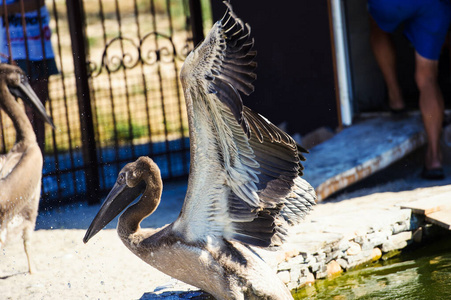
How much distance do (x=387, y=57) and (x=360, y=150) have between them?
42.5 inches

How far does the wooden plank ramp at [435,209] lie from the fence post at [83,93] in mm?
3175

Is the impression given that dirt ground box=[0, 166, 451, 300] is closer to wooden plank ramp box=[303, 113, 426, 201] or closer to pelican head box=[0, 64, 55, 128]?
wooden plank ramp box=[303, 113, 426, 201]

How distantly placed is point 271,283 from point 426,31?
378 centimetres

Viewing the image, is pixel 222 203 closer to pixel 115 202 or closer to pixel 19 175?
pixel 115 202

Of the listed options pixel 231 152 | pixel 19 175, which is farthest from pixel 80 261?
pixel 231 152

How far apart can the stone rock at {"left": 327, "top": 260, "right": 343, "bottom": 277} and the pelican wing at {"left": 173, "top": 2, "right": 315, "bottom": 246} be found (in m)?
0.74

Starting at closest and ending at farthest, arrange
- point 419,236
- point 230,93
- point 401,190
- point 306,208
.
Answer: point 230,93
point 306,208
point 419,236
point 401,190

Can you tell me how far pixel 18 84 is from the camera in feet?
18.6

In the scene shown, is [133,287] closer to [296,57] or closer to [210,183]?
[210,183]

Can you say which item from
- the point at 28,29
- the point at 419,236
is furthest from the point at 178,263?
the point at 28,29

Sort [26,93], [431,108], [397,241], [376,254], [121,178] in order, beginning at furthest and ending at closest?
[431,108] → [26,93] → [397,241] → [376,254] → [121,178]

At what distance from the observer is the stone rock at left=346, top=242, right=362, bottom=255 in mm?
4957

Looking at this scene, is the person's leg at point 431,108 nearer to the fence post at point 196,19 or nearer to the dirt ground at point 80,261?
the dirt ground at point 80,261

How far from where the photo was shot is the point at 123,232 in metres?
4.18
